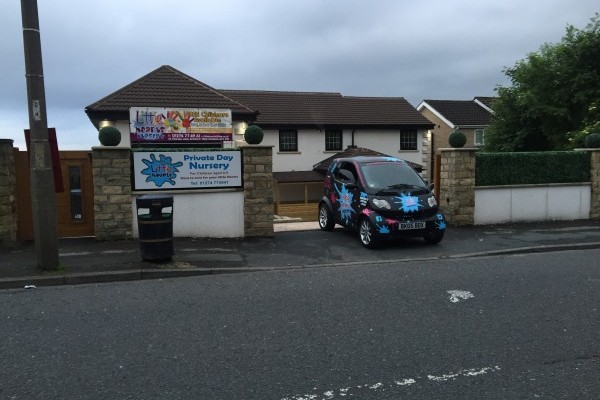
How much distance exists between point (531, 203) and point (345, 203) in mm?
5493

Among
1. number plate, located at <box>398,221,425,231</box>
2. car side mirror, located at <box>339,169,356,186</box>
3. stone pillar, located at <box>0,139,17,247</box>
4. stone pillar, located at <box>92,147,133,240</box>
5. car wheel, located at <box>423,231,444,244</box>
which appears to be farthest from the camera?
car side mirror, located at <box>339,169,356,186</box>

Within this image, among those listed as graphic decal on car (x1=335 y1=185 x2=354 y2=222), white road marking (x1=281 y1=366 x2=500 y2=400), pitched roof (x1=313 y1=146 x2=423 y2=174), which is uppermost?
pitched roof (x1=313 y1=146 x2=423 y2=174)

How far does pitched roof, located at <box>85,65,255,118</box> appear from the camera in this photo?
63.8ft

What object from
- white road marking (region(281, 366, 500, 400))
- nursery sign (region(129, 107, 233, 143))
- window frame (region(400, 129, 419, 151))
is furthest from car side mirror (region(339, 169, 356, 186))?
window frame (region(400, 129, 419, 151))

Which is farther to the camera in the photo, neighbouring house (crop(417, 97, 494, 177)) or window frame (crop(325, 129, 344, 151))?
neighbouring house (crop(417, 97, 494, 177))

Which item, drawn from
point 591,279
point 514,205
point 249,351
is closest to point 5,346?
point 249,351

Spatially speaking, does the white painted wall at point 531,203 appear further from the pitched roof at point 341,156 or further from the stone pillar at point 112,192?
the pitched roof at point 341,156

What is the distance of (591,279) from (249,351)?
535 cm

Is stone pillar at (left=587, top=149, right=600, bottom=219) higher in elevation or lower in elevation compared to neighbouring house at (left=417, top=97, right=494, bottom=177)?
lower

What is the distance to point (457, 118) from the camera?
4053 centimetres

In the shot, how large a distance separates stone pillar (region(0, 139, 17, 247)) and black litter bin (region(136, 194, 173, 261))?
3178mm

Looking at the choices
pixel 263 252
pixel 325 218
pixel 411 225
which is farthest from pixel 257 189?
pixel 411 225

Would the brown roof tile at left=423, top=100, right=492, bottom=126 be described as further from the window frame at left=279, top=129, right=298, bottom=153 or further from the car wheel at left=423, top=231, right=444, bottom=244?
the car wheel at left=423, top=231, right=444, bottom=244

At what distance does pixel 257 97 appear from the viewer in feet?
107
